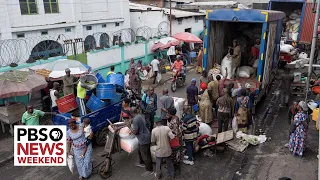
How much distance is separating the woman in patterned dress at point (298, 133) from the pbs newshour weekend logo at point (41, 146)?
211 inches

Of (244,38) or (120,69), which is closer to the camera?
(244,38)

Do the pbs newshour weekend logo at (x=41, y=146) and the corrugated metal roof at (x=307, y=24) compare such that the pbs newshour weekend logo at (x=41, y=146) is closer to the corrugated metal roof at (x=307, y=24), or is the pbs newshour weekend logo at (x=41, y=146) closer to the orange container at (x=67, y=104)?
the orange container at (x=67, y=104)

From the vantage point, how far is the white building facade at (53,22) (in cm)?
1266

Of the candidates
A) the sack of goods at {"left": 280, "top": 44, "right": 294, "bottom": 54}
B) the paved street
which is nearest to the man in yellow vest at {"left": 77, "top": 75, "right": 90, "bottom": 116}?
the paved street

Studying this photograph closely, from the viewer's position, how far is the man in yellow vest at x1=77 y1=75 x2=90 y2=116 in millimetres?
7289

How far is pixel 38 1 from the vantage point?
14102mm

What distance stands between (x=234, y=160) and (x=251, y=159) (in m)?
0.42

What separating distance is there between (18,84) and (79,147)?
10.1 feet

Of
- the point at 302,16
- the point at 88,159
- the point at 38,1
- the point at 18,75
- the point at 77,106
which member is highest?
the point at 38,1

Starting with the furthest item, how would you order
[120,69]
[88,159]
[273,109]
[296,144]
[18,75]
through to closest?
[120,69]
[273,109]
[18,75]
[296,144]
[88,159]

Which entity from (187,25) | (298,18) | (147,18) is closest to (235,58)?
(298,18)

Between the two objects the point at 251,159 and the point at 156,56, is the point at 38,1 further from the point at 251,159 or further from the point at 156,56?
the point at 251,159

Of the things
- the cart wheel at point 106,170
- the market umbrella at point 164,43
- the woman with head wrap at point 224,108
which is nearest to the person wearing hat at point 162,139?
the cart wheel at point 106,170

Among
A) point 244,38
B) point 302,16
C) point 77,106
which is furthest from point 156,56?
point 77,106
